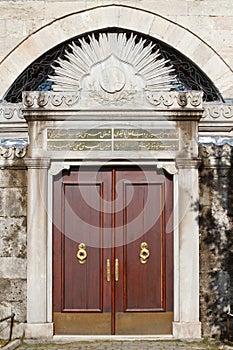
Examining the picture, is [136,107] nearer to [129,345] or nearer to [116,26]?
[116,26]

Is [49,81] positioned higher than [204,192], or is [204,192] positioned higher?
[49,81]

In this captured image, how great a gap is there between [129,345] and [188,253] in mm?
1404

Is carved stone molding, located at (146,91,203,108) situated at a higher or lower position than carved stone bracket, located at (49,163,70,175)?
higher

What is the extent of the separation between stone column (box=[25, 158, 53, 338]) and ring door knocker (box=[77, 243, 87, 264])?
0.47m

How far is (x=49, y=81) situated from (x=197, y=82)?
2507 millimetres

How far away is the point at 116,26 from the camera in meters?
12.1

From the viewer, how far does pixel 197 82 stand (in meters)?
12.4

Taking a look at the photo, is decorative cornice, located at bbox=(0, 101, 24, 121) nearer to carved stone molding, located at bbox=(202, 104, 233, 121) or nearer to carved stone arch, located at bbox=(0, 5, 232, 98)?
carved stone arch, located at bbox=(0, 5, 232, 98)

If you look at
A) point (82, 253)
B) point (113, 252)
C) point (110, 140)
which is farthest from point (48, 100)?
point (113, 252)

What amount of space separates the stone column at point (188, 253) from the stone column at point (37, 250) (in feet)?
5.70

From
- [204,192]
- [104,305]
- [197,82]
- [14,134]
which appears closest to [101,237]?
[104,305]

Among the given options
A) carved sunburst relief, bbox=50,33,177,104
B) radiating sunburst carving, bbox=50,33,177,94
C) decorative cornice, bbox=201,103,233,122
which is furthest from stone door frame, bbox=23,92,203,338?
decorative cornice, bbox=201,103,233,122

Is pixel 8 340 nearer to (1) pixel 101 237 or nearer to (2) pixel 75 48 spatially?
(1) pixel 101 237

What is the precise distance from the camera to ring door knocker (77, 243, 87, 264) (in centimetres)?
968
